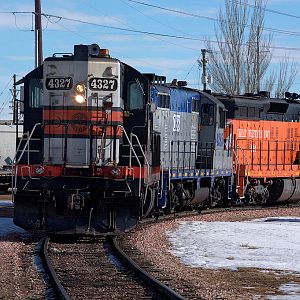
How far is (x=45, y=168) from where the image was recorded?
44.1ft

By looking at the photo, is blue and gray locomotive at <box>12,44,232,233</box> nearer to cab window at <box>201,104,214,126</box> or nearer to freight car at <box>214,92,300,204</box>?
cab window at <box>201,104,214,126</box>

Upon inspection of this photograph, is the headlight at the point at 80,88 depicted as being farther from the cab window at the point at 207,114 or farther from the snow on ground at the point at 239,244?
the cab window at the point at 207,114

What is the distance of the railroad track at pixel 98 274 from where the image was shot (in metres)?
8.57

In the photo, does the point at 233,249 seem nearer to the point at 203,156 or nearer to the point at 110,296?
the point at 110,296

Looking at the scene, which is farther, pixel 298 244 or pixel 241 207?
pixel 241 207

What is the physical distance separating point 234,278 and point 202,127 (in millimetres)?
11184

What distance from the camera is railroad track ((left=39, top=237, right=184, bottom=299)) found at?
8570 mm

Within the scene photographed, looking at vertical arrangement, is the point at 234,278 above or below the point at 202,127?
below

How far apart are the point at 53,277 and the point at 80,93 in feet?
17.1

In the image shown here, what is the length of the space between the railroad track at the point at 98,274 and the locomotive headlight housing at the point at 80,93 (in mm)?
2759

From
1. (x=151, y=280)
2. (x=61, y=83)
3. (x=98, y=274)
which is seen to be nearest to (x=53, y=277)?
(x=98, y=274)

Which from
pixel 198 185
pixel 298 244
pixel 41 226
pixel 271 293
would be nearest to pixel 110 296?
pixel 271 293

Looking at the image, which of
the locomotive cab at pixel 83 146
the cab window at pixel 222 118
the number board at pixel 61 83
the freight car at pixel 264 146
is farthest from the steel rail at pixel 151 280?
the freight car at pixel 264 146

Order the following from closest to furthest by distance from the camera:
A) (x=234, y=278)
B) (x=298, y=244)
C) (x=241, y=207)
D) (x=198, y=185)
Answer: (x=234, y=278)
(x=298, y=244)
(x=198, y=185)
(x=241, y=207)
